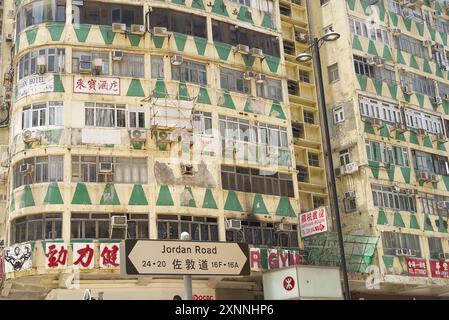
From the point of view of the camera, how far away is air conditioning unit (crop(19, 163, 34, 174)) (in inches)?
1021

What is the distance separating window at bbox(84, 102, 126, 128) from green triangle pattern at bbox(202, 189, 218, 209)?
4651 millimetres

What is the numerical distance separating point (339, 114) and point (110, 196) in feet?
48.5

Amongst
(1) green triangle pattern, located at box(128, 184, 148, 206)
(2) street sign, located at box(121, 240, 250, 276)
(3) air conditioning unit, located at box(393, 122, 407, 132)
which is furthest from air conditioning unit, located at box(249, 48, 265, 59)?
(2) street sign, located at box(121, 240, 250, 276)

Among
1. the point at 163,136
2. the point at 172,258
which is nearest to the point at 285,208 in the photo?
the point at 163,136

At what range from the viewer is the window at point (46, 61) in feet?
89.6

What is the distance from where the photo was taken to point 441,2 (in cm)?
4228

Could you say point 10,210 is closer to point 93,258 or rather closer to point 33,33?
point 93,258

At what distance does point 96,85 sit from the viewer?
1079 inches

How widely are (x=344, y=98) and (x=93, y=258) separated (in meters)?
17.1

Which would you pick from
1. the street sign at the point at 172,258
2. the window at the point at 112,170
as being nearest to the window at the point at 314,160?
the window at the point at 112,170

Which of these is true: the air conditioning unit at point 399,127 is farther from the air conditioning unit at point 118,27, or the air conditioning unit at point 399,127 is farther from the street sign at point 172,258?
the street sign at point 172,258

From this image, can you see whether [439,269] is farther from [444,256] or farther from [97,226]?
[97,226]

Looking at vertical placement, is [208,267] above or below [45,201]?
below

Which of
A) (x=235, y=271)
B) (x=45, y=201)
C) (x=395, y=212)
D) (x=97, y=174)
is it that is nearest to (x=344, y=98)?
(x=395, y=212)
